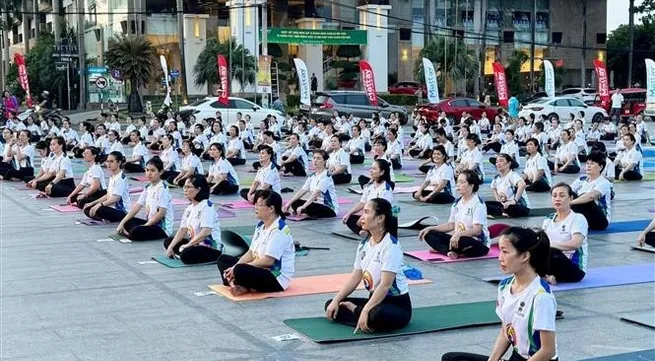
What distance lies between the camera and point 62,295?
8172 mm

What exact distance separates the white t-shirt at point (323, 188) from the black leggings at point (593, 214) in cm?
332

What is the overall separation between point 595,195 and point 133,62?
32503 millimetres

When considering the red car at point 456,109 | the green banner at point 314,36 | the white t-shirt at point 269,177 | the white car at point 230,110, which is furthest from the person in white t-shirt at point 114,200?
the green banner at point 314,36

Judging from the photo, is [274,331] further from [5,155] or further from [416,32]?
[416,32]

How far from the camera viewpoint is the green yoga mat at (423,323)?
21.6 ft

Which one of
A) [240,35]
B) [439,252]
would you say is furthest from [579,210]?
[240,35]

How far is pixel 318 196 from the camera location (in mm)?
12812

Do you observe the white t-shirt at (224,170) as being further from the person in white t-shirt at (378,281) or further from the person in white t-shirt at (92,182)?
the person in white t-shirt at (378,281)

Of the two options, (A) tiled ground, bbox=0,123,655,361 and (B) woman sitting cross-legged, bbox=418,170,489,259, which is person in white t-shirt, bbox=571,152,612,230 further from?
(B) woman sitting cross-legged, bbox=418,170,489,259

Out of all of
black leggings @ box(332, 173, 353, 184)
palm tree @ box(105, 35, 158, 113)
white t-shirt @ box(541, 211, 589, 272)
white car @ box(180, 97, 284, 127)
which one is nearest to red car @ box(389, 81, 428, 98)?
palm tree @ box(105, 35, 158, 113)

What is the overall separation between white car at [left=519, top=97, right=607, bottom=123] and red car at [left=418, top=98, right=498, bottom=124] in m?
1.49

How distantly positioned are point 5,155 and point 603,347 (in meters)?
15.5

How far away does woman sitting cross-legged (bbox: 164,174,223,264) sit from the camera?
9.10 metres

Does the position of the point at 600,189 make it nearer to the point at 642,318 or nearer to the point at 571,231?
the point at 571,231
